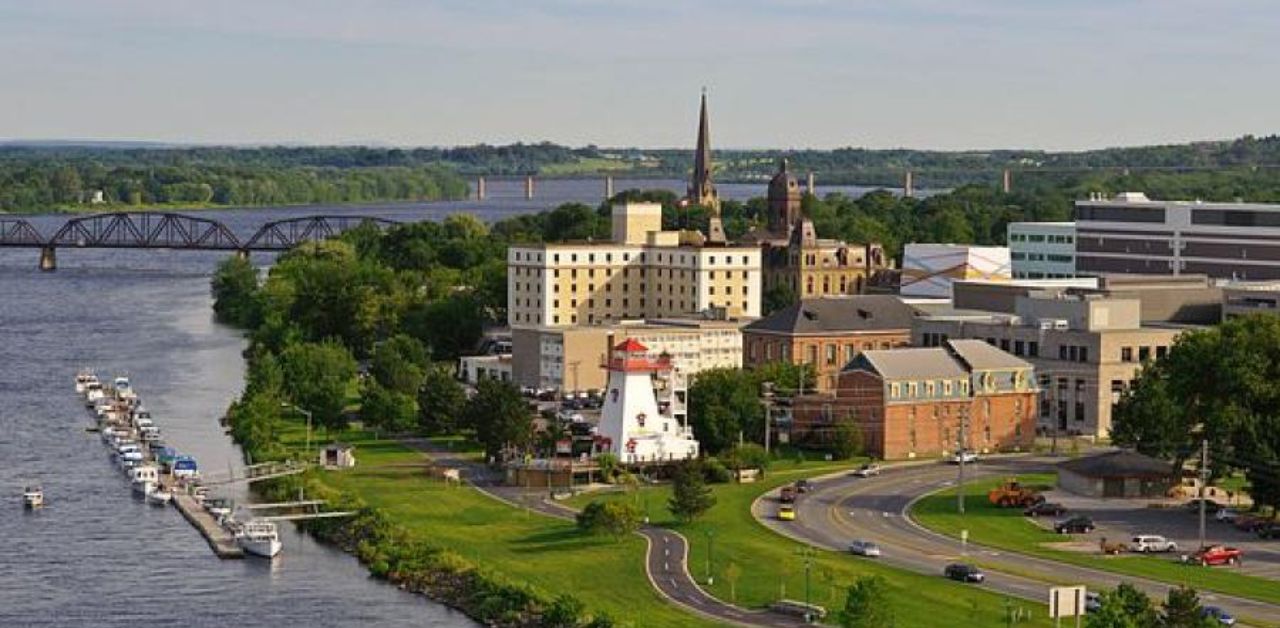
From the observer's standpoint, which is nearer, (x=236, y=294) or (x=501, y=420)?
(x=501, y=420)

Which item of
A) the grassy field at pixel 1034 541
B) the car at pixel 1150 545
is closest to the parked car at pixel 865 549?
the grassy field at pixel 1034 541

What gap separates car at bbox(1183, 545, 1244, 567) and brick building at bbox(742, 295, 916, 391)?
3679 cm

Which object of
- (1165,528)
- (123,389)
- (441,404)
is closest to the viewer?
(1165,528)

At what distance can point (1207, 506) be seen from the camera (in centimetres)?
7581

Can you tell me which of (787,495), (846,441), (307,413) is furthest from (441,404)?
(787,495)

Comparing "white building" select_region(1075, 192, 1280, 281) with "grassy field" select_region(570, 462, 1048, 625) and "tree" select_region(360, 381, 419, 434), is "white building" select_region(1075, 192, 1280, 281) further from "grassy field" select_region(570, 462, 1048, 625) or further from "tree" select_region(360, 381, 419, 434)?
"grassy field" select_region(570, 462, 1048, 625)

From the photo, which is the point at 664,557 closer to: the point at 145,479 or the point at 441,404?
the point at 145,479

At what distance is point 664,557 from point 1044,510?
14.8 m

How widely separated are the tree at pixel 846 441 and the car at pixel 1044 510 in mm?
12880

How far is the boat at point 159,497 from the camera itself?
7800cm

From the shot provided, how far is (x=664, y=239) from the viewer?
415ft

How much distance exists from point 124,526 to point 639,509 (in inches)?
639

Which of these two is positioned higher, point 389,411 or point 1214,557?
point 389,411

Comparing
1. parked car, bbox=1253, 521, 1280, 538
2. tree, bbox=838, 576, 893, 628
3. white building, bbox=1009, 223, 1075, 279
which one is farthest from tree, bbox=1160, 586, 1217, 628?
white building, bbox=1009, 223, 1075, 279
